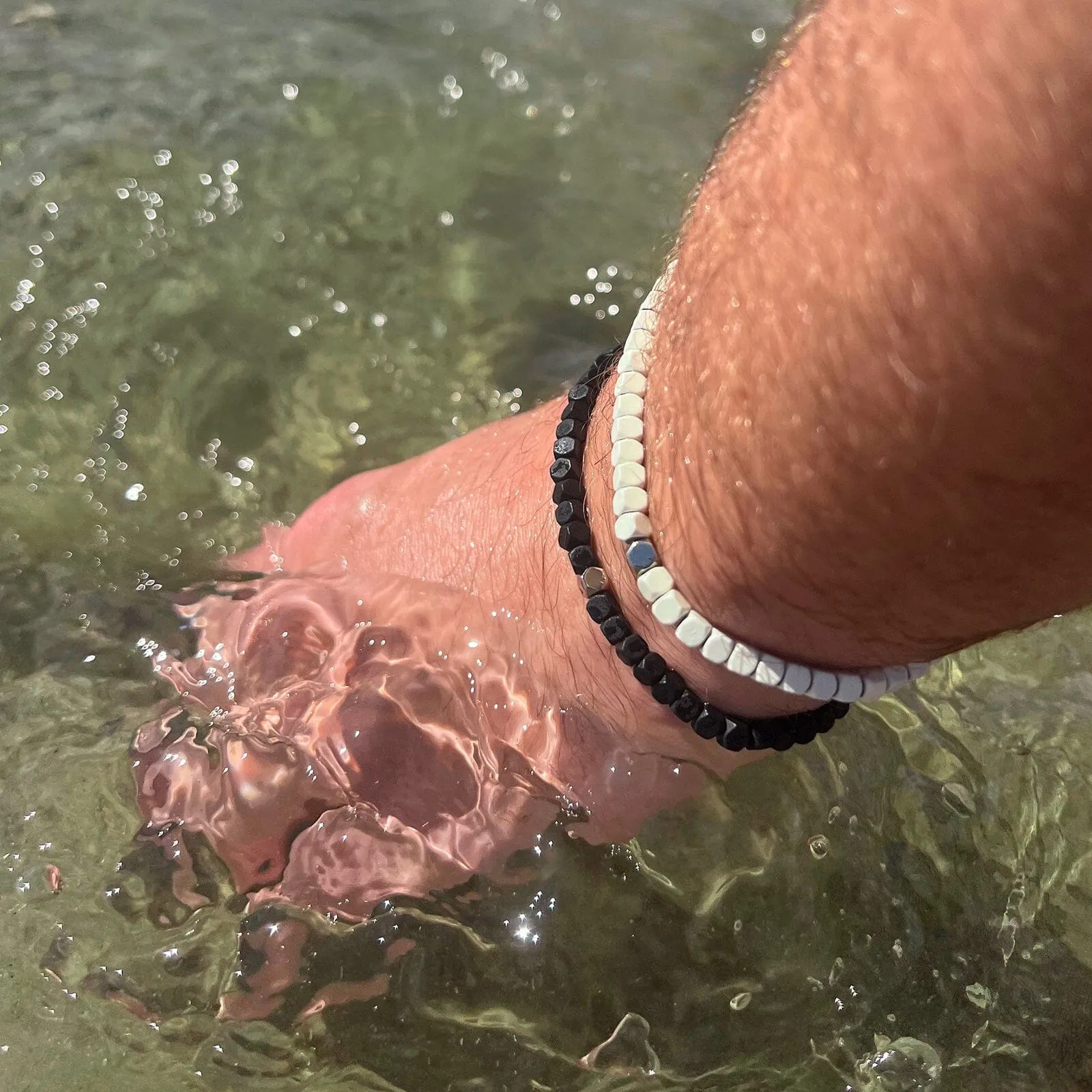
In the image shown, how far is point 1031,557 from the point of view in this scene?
709 millimetres

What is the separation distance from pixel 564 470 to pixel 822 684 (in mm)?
386

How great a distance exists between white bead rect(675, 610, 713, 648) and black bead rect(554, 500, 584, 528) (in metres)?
0.19

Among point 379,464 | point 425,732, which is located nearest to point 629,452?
point 425,732

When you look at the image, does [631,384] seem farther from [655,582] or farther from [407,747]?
[407,747]

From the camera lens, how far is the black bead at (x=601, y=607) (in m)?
1.02

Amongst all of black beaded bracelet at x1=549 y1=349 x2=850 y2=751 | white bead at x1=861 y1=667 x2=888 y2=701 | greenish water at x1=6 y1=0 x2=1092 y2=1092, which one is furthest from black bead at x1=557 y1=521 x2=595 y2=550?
greenish water at x1=6 y1=0 x2=1092 y2=1092

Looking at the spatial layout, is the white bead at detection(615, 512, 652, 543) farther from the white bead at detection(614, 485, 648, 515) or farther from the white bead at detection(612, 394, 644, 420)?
the white bead at detection(612, 394, 644, 420)

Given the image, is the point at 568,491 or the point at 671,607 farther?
the point at 568,491

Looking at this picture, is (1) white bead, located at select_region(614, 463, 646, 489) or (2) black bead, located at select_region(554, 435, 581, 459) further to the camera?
(2) black bead, located at select_region(554, 435, 581, 459)

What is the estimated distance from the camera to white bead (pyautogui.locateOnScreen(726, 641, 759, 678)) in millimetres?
919

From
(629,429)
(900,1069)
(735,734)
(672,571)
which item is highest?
(629,429)

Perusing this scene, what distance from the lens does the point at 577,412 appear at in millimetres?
1148

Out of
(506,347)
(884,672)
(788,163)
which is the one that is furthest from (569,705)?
(506,347)

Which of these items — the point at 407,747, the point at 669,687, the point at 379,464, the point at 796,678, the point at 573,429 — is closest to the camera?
the point at 796,678
